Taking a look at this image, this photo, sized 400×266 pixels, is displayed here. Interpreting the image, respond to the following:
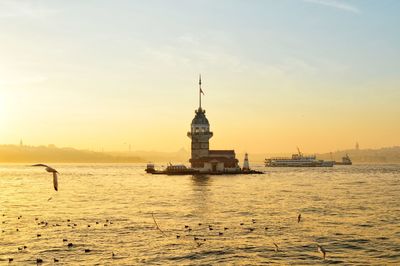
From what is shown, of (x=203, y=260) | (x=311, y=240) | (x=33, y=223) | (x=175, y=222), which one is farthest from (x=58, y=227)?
(x=311, y=240)

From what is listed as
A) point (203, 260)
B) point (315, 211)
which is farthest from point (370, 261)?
point (315, 211)

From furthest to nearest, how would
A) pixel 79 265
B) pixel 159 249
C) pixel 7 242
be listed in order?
1. pixel 7 242
2. pixel 159 249
3. pixel 79 265

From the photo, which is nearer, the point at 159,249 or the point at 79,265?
the point at 79,265

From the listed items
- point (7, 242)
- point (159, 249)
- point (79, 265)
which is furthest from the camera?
point (7, 242)

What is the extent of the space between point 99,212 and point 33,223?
45.8 feet

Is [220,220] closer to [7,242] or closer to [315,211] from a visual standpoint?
[315,211]

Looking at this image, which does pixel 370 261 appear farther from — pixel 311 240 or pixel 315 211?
pixel 315 211

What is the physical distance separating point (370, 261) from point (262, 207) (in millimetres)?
43448

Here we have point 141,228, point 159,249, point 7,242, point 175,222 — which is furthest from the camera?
point 175,222

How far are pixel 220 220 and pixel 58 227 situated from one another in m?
22.1

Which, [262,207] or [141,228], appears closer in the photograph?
[141,228]

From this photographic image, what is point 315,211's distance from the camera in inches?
3273

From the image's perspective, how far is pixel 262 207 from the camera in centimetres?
8950

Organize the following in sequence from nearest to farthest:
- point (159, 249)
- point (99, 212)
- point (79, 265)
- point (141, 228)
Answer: point (79, 265) < point (159, 249) < point (141, 228) < point (99, 212)
